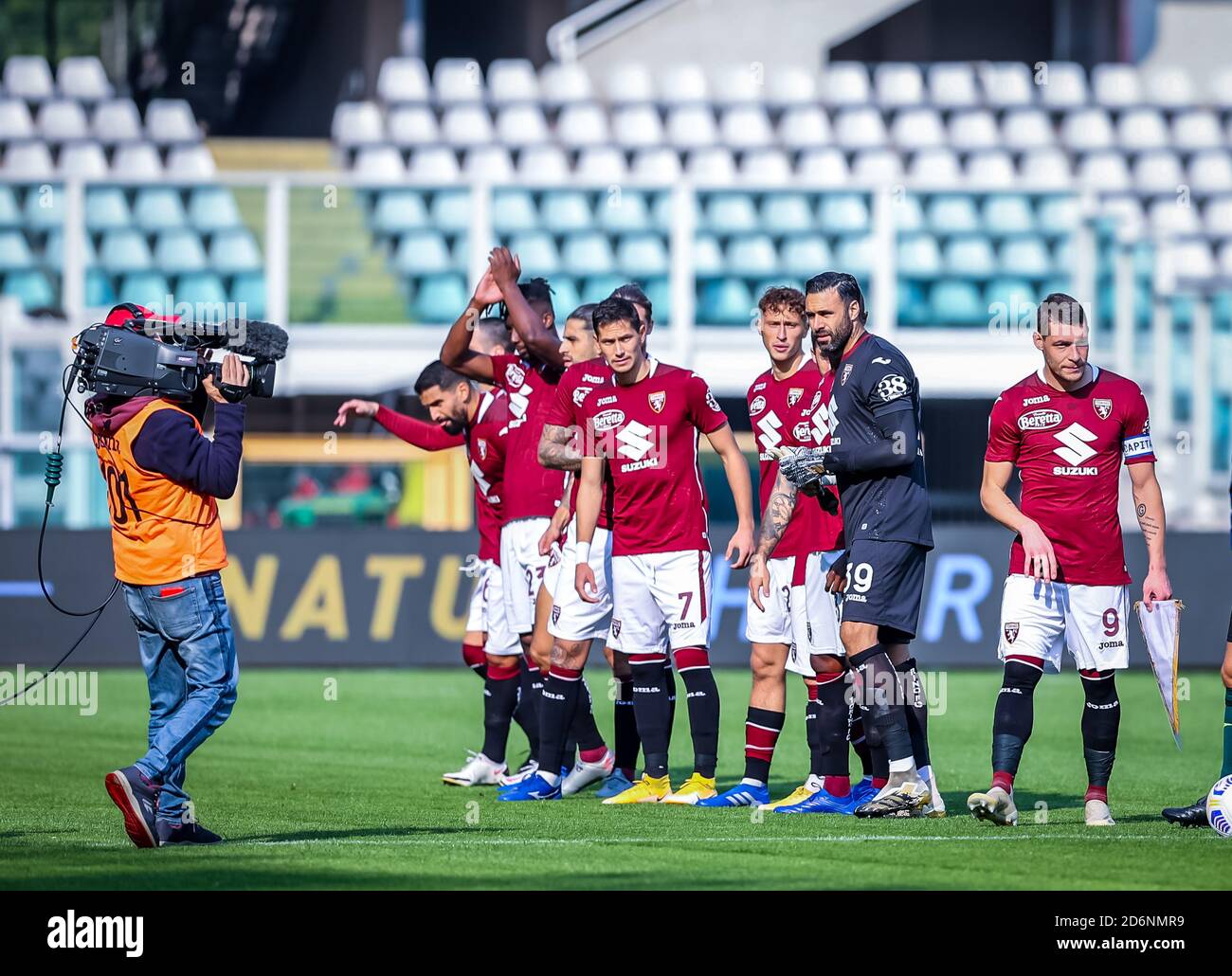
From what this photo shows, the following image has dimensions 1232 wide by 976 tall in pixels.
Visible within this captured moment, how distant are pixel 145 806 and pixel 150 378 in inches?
65.6

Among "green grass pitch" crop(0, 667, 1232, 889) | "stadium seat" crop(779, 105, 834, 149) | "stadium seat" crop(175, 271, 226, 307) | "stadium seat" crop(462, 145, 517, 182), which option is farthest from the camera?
"stadium seat" crop(779, 105, 834, 149)

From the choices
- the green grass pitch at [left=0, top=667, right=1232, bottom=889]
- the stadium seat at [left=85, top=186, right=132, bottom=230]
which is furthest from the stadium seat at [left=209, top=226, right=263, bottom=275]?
the green grass pitch at [left=0, top=667, right=1232, bottom=889]

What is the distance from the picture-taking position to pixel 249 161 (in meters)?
25.7

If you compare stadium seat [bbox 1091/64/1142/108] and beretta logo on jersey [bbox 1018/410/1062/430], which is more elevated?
stadium seat [bbox 1091/64/1142/108]

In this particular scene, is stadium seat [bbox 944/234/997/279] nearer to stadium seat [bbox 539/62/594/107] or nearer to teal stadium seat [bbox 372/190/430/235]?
stadium seat [bbox 539/62/594/107]

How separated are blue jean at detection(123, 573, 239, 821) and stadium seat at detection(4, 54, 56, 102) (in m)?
18.4

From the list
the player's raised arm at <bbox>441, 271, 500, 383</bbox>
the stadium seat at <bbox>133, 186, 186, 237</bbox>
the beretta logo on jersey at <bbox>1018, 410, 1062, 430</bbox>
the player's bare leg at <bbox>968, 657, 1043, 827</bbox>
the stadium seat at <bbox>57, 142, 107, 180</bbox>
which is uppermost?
the stadium seat at <bbox>57, 142, 107, 180</bbox>

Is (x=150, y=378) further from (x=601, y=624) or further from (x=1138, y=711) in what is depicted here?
(x=1138, y=711)

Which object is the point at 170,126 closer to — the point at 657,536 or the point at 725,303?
the point at 725,303

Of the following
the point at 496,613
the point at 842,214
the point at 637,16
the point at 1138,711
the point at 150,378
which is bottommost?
the point at 1138,711

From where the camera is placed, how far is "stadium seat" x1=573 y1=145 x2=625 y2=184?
75.7ft

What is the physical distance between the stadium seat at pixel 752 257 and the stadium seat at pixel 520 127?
3500 mm
